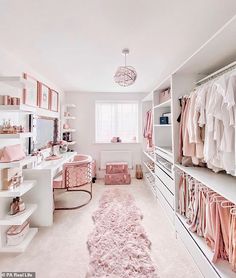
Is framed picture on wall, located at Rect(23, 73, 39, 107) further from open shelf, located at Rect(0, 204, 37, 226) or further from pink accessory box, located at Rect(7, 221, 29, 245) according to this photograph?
pink accessory box, located at Rect(7, 221, 29, 245)

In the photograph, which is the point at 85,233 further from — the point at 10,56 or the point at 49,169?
the point at 10,56

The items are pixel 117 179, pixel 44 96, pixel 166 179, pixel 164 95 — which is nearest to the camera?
pixel 166 179

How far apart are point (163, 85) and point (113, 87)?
150cm

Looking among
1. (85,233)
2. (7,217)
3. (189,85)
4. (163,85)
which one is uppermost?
(163,85)

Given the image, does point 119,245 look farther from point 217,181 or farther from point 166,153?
point 166,153

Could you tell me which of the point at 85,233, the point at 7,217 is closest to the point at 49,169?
the point at 7,217

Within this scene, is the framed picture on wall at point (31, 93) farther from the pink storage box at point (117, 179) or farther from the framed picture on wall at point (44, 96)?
the pink storage box at point (117, 179)

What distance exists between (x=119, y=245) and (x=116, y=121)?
10.4ft

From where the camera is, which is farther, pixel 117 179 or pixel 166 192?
pixel 117 179

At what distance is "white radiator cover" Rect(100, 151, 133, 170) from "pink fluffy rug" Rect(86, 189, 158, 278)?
5.49 feet

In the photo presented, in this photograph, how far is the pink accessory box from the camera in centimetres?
175

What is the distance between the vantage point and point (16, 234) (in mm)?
1766

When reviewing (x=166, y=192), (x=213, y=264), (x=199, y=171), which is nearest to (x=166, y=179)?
(x=166, y=192)

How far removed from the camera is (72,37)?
173cm
